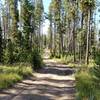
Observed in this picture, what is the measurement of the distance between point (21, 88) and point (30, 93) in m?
1.78

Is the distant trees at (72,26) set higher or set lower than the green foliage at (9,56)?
higher

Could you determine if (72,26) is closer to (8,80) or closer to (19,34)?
(19,34)

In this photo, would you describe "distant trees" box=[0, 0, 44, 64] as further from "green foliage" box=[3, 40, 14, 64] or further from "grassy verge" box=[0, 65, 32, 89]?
"grassy verge" box=[0, 65, 32, 89]

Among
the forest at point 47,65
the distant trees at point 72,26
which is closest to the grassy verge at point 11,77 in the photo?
the forest at point 47,65

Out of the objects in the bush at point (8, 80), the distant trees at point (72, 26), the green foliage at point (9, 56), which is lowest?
the bush at point (8, 80)

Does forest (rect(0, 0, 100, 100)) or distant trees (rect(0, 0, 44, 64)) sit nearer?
forest (rect(0, 0, 100, 100))

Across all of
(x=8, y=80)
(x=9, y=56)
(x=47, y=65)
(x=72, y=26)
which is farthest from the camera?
(x=72, y=26)

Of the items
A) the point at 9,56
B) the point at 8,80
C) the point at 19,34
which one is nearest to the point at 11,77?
the point at 8,80

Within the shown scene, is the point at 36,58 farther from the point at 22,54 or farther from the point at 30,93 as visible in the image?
the point at 30,93

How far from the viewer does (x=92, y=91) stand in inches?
539

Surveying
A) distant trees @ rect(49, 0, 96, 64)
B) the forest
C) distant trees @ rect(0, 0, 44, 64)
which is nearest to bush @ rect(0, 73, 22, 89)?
the forest

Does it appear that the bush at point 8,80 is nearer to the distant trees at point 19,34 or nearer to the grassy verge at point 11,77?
the grassy verge at point 11,77

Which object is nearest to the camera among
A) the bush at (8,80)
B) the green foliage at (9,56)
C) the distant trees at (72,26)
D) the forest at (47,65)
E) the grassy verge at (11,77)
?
the forest at (47,65)

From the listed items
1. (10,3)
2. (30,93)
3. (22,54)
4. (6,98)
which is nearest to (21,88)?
(30,93)
